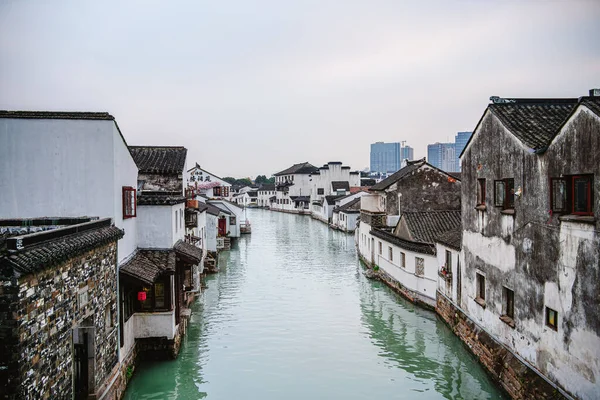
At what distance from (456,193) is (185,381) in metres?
19.8

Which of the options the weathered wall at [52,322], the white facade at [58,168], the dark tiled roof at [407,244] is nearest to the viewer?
the weathered wall at [52,322]

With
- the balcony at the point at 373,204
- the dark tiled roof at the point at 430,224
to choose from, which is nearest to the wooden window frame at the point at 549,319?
the dark tiled roof at the point at 430,224

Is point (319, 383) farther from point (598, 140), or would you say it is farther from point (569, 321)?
point (598, 140)

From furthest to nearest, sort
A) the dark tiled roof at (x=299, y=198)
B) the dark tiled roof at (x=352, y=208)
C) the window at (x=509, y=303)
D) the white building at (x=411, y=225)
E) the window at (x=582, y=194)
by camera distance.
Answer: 1. the dark tiled roof at (x=299, y=198)
2. the dark tiled roof at (x=352, y=208)
3. the white building at (x=411, y=225)
4. the window at (x=509, y=303)
5. the window at (x=582, y=194)

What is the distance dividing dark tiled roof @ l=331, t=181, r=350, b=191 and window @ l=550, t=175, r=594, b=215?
2558 inches

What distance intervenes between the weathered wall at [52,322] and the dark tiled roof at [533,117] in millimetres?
9447

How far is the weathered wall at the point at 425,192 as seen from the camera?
27263 millimetres

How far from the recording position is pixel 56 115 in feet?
35.9

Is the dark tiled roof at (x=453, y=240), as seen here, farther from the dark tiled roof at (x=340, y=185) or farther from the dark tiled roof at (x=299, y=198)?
the dark tiled roof at (x=299, y=198)

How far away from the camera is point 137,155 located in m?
20.5

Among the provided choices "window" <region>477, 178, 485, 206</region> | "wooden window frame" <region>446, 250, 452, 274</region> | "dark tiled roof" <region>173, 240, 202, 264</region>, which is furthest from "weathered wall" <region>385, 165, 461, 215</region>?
"dark tiled roof" <region>173, 240, 202, 264</region>

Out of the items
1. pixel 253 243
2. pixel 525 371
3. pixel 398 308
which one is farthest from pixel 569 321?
pixel 253 243

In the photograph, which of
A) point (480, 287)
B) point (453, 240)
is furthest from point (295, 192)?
point (480, 287)

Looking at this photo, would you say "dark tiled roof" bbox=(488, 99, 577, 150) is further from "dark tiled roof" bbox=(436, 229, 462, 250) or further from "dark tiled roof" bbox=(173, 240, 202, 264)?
"dark tiled roof" bbox=(173, 240, 202, 264)
